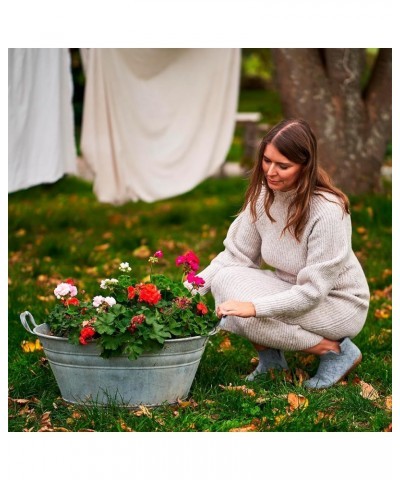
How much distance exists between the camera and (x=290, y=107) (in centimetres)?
629

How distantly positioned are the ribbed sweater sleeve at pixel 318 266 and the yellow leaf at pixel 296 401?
30 centimetres

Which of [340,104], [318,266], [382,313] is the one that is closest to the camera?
[318,266]

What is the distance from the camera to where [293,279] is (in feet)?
11.2

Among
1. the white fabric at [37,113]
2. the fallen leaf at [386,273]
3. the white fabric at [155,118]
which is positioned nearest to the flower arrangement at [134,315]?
Result: the fallen leaf at [386,273]

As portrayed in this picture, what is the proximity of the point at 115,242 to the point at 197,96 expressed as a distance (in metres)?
1.22

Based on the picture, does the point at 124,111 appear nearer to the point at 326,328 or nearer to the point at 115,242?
the point at 115,242

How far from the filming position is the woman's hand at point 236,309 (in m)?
3.05

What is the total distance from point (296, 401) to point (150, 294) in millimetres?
659

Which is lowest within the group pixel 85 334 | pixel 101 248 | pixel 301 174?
pixel 101 248

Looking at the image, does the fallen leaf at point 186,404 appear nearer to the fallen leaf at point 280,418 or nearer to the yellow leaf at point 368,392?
the fallen leaf at point 280,418

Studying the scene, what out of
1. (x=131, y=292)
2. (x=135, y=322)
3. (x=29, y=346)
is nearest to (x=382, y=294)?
(x=29, y=346)

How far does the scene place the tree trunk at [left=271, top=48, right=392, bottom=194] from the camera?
620cm

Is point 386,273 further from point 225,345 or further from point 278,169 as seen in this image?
point 278,169

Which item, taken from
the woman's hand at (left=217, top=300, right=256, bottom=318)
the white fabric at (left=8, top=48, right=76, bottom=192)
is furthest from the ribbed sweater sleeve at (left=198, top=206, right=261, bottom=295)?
the white fabric at (left=8, top=48, right=76, bottom=192)
